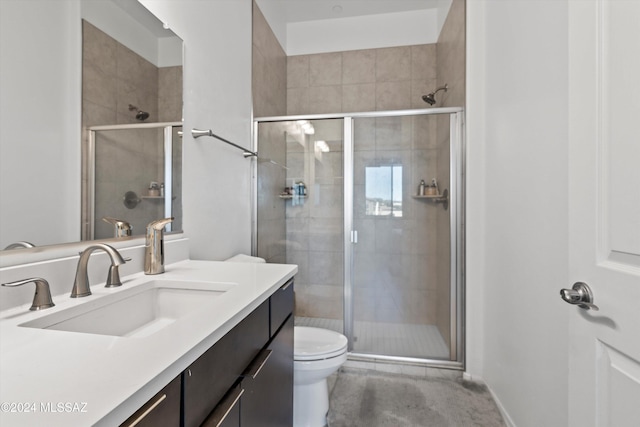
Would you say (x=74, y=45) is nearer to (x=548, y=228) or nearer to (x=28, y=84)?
(x=28, y=84)

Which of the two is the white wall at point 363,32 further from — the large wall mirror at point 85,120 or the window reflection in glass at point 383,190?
the large wall mirror at point 85,120

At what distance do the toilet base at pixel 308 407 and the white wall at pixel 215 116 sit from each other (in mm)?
864

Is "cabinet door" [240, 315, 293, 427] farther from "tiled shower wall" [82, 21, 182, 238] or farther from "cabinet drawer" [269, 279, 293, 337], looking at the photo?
"tiled shower wall" [82, 21, 182, 238]

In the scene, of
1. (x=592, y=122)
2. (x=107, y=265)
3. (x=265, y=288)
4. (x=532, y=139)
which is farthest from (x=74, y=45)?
(x=532, y=139)

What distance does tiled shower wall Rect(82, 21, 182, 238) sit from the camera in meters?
1.01

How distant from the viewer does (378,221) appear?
236 centimetres

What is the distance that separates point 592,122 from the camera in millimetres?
744

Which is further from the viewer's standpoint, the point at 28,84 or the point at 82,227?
the point at 82,227

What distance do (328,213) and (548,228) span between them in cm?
152

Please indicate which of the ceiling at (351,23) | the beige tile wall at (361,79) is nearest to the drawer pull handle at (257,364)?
the beige tile wall at (361,79)

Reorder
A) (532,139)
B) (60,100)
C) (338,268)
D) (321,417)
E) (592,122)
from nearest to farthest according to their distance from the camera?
(592,122) → (60,100) → (532,139) → (321,417) → (338,268)

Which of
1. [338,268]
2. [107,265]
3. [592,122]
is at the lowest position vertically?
[338,268]

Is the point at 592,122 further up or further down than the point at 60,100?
further down

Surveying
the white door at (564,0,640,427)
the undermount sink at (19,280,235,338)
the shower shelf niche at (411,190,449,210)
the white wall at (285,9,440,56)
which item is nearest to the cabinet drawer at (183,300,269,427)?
the undermount sink at (19,280,235,338)
